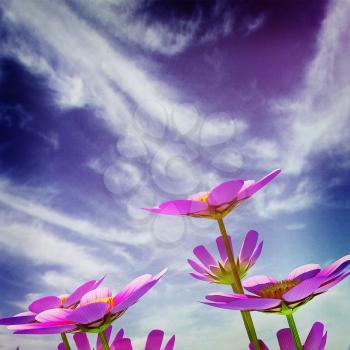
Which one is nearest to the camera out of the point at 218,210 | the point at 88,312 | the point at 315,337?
the point at 88,312

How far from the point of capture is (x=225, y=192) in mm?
1245

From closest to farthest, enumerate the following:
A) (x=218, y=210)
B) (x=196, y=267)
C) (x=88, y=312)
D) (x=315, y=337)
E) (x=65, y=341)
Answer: (x=88, y=312) → (x=315, y=337) → (x=65, y=341) → (x=218, y=210) → (x=196, y=267)

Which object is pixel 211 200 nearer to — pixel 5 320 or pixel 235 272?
pixel 235 272

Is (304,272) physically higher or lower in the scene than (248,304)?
higher

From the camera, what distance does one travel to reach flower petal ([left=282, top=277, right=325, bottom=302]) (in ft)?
2.92

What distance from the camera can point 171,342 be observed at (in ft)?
3.65

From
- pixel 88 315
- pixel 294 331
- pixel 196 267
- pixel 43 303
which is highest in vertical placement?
pixel 196 267

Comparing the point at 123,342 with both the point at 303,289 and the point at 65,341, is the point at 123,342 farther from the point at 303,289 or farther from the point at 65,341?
the point at 303,289

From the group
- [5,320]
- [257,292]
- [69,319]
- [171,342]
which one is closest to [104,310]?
[69,319]

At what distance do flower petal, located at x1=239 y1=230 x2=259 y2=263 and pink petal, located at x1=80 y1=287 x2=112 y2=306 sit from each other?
0.48 meters

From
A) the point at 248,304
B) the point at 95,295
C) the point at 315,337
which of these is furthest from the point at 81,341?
the point at 315,337

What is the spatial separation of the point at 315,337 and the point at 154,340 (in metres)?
0.44

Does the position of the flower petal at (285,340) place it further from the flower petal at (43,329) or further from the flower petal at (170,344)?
the flower petal at (43,329)

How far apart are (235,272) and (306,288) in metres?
0.24
